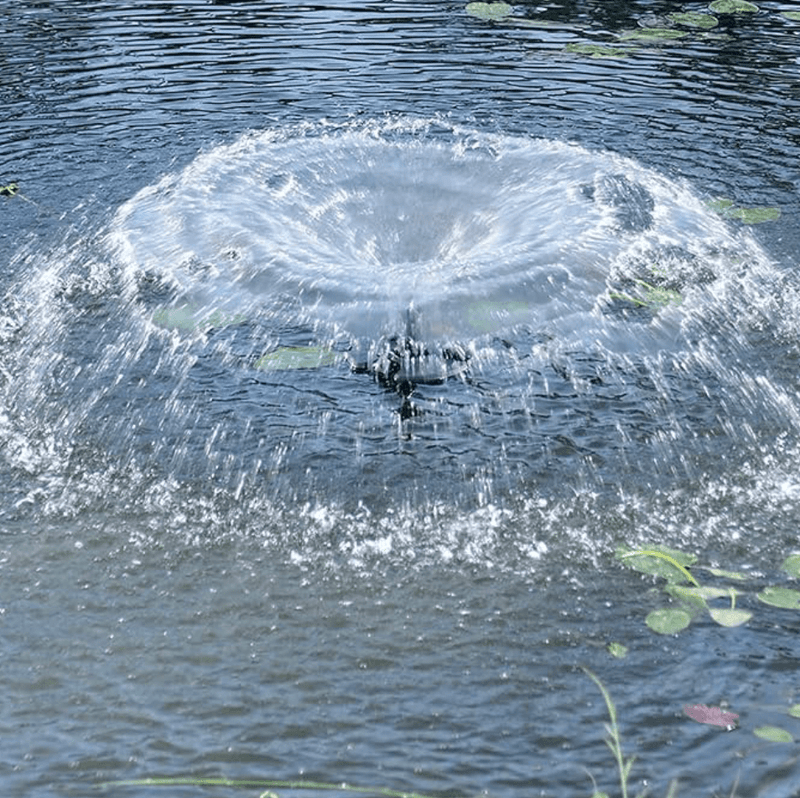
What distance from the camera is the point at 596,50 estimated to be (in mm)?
7738

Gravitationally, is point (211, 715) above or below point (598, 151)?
below

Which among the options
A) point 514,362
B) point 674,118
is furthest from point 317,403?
point 674,118

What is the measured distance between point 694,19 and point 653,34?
1.39 feet

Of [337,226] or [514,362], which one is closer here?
[514,362]

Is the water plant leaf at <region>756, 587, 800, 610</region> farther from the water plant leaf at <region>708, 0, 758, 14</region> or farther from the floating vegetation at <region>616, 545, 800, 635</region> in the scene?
the water plant leaf at <region>708, 0, 758, 14</region>

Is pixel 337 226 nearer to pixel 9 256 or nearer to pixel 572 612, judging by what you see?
pixel 9 256

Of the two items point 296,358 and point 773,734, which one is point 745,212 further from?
point 773,734

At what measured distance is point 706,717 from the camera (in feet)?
10.1

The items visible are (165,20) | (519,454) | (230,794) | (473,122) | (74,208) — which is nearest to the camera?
(230,794)

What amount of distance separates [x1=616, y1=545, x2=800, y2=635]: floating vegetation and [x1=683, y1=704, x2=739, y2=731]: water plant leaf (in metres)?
0.31

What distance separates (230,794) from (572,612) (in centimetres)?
115

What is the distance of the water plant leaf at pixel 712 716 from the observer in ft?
10.0

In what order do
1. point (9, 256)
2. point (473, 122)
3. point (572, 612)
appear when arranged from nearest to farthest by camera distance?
point (572, 612) → point (9, 256) → point (473, 122)

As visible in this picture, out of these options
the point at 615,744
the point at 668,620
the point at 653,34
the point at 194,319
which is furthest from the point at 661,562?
the point at 653,34
